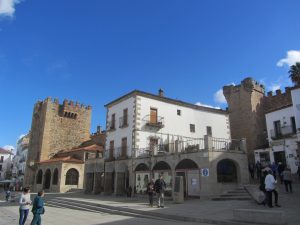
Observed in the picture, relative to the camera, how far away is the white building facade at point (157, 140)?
20141 mm

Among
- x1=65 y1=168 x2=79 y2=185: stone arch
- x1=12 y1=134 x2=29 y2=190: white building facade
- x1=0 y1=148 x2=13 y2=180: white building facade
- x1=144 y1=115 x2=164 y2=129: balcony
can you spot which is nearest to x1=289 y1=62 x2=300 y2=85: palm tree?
Result: x1=144 y1=115 x2=164 y2=129: balcony

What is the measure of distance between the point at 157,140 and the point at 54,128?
2831 centimetres

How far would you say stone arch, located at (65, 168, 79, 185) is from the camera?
40.1m

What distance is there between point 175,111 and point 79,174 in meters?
20.3

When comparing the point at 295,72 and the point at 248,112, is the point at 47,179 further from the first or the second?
the point at 295,72

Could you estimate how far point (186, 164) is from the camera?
19.8 meters

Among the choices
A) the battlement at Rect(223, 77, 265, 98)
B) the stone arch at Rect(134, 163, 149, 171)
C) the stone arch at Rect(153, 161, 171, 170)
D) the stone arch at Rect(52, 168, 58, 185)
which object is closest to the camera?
the stone arch at Rect(153, 161, 171, 170)

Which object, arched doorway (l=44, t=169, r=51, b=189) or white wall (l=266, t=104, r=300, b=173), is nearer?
white wall (l=266, t=104, r=300, b=173)

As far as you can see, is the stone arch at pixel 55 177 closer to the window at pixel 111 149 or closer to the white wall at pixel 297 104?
the window at pixel 111 149

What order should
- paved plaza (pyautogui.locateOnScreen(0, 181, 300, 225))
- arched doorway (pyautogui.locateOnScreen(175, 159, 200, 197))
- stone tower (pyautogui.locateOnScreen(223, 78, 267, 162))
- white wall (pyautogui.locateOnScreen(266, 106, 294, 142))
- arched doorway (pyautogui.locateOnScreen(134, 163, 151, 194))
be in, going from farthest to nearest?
stone tower (pyautogui.locateOnScreen(223, 78, 267, 162)) → white wall (pyautogui.locateOnScreen(266, 106, 294, 142)) → arched doorway (pyautogui.locateOnScreen(134, 163, 151, 194)) → arched doorway (pyautogui.locateOnScreen(175, 159, 200, 197)) → paved plaza (pyautogui.locateOnScreen(0, 181, 300, 225))

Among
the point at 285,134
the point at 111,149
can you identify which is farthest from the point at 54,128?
the point at 285,134

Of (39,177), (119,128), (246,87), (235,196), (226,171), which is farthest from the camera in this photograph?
(39,177)

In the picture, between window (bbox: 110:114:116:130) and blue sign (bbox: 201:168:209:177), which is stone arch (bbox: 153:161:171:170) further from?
window (bbox: 110:114:116:130)

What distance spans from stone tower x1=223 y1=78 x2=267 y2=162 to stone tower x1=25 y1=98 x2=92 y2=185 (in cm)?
2708
